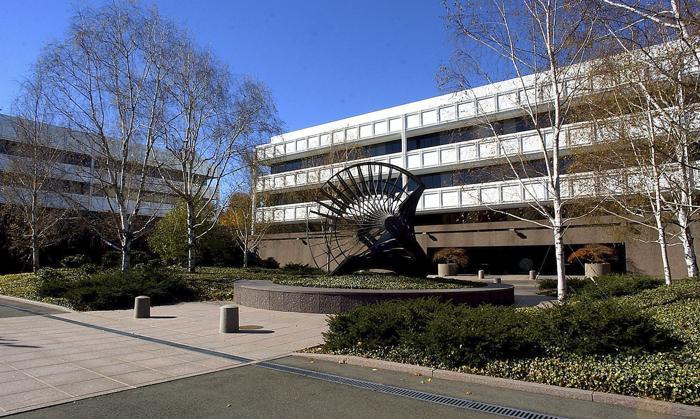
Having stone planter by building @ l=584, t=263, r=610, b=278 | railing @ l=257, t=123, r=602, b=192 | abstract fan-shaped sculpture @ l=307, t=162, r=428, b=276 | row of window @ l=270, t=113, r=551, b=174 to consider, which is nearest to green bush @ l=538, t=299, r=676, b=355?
abstract fan-shaped sculpture @ l=307, t=162, r=428, b=276

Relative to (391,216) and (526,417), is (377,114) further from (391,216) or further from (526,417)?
(526,417)

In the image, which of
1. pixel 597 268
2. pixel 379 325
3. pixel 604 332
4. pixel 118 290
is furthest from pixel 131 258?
pixel 604 332

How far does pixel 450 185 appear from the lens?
42250 mm

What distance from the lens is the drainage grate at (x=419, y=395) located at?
5.94m

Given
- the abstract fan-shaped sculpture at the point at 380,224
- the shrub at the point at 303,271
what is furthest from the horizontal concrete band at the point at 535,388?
the shrub at the point at 303,271

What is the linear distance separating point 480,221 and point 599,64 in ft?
91.4

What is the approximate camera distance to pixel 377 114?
49.6 metres

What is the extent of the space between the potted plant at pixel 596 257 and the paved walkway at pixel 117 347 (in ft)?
79.0

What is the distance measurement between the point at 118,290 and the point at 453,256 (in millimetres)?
28377

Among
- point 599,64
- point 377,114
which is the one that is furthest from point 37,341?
point 377,114

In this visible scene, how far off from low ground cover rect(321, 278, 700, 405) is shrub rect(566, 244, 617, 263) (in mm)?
25244

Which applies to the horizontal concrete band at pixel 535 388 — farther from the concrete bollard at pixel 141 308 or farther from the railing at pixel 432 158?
the railing at pixel 432 158

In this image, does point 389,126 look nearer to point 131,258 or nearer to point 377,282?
point 131,258

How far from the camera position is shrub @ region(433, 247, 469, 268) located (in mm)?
40594
